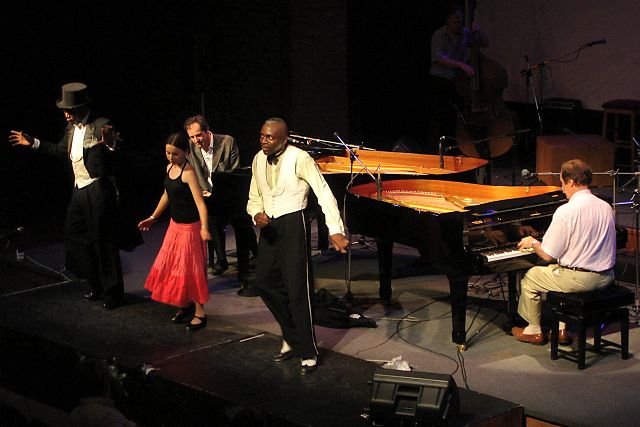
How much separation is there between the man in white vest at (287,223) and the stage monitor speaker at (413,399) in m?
1.03

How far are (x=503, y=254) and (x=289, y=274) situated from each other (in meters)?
1.50

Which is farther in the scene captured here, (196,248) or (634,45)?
(634,45)

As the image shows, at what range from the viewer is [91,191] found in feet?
24.9

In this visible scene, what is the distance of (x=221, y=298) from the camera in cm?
824

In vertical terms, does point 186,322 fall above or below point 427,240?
below

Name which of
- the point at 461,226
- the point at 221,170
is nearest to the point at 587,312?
the point at 461,226

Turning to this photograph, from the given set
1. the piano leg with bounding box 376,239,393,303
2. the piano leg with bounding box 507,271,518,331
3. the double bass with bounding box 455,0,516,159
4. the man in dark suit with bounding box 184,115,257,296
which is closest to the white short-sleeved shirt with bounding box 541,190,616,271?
the piano leg with bounding box 507,271,518,331

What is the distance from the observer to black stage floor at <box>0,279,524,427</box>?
5578 mm

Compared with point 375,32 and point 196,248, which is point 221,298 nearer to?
point 196,248

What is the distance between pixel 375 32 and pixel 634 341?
582cm

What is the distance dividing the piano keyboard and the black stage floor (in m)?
1.08

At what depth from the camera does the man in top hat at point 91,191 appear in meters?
7.52

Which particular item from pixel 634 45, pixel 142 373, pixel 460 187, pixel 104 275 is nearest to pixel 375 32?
pixel 634 45

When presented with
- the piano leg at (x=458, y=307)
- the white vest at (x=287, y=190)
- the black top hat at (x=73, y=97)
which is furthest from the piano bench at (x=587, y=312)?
the black top hat at (x=73, y=97)
